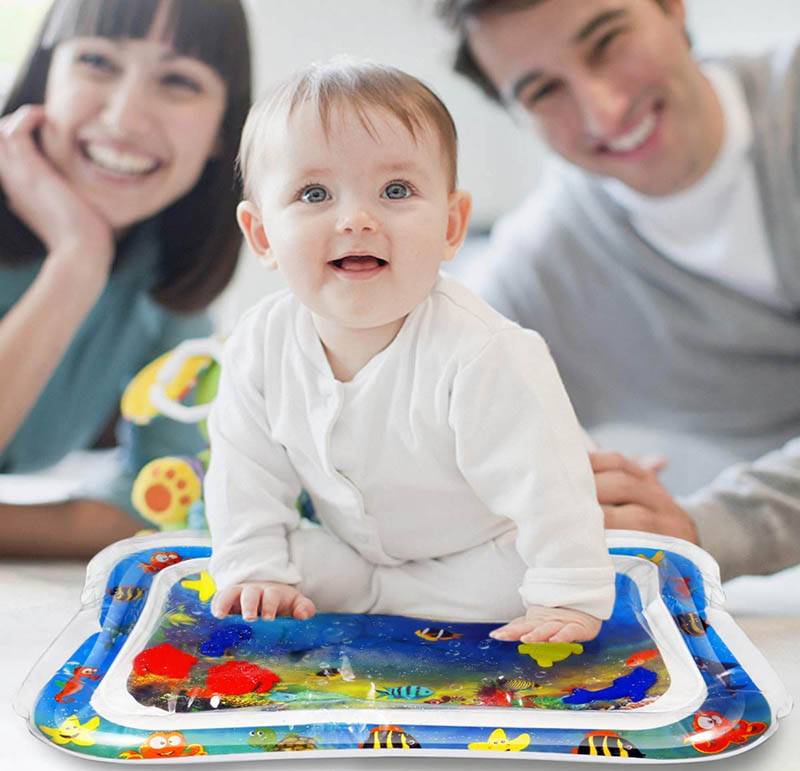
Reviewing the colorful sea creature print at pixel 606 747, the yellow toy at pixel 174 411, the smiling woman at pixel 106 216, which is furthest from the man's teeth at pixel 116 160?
the colorful sea creature print at pixel 606 747

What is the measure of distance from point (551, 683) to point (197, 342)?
0.73m

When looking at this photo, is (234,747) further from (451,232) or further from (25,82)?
(25,82)

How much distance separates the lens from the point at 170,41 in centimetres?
146

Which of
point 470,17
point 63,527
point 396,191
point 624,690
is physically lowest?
point 63,527

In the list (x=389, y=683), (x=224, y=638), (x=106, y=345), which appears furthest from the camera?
(x=106, y=345)

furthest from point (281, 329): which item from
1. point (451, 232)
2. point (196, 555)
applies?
point (196, 555)

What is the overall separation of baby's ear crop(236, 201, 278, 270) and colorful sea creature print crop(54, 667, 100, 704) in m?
0.40

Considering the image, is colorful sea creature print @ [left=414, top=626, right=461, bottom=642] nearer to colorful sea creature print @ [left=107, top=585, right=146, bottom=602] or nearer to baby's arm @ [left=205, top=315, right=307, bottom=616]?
baby's arm @ [left=205, top=315, right=307, bottom=616]

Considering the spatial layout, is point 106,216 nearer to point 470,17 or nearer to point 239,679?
point 470,17

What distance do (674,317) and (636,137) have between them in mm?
239

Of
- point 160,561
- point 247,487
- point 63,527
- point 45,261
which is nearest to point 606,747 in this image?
point 247,487

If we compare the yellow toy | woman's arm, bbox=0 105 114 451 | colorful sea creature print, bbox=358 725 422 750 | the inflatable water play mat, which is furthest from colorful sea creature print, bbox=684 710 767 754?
woman's arm, bbox=0 105 114 451

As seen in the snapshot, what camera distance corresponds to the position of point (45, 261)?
149 centimetres

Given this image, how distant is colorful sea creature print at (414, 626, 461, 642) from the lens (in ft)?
3.42
